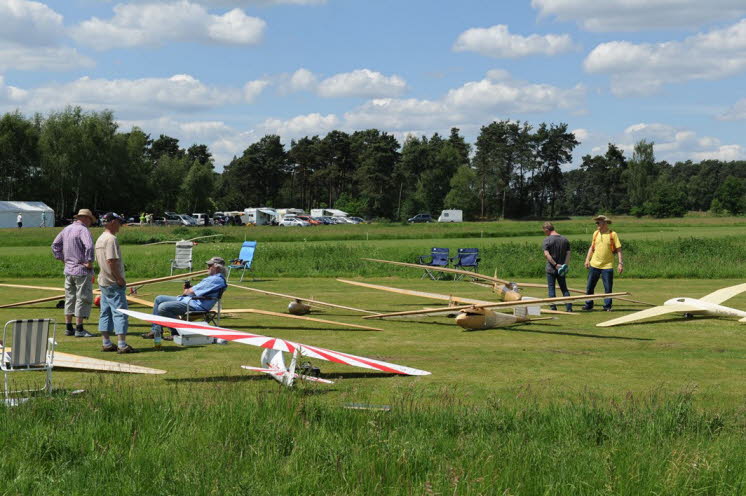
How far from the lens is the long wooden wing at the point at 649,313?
512 inches

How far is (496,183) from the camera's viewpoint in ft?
376

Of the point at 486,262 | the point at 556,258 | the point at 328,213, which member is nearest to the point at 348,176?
the point at 328,213

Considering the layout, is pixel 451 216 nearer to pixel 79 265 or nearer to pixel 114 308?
pixel 79 265

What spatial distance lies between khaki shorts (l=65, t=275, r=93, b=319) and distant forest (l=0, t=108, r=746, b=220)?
259 ft

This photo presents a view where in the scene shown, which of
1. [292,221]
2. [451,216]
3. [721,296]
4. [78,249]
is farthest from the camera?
[451,216]

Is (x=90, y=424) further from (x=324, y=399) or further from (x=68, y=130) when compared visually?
(x=68, y=130)

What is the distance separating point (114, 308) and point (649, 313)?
8.81 metres

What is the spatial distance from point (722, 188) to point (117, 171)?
98067 millimetres

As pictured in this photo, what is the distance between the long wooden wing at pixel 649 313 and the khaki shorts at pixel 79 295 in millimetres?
8036

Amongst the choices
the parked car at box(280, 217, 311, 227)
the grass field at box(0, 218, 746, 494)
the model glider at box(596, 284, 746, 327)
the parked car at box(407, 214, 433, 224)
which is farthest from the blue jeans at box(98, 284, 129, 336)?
the parked car at box(407, 214, 433, 224)

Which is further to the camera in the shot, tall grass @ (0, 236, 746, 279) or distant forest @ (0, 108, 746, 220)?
distant forest @ (0, 108, 746, 220)

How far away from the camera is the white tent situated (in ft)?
230

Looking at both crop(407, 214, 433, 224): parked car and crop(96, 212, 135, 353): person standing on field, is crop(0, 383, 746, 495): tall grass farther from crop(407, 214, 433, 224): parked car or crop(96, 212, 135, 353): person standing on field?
crop(407, 214, 433, 224): parked car

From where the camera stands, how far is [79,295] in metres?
11.1
